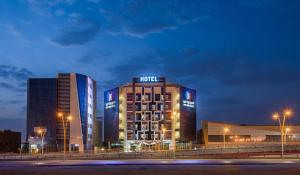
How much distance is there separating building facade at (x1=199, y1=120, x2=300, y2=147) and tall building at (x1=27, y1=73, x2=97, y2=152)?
50.3 m

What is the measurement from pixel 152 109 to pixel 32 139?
49532 mm

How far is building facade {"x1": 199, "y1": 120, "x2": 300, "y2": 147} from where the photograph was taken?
180000mm

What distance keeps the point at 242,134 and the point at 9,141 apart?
90257mm

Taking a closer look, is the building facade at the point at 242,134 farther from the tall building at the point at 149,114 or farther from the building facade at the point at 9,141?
the building facade at the point at 9,141

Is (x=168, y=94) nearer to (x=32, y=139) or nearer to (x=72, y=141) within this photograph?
(x=72, y=141)

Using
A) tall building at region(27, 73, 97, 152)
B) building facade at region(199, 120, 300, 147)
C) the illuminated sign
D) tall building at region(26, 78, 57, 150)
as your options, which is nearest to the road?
building facade at region(199, 120, 300, 147)

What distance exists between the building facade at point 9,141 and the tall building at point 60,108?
6.21m

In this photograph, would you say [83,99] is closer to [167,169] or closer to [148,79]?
[148,79]

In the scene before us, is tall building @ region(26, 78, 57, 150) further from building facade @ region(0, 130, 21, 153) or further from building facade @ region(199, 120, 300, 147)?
building facade @ region(199, 120, 300, 147)

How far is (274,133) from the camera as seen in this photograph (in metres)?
184

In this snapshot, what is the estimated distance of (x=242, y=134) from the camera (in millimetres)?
182125

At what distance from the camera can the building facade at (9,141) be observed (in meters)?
179

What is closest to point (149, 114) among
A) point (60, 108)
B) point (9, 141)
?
point (60, 108)

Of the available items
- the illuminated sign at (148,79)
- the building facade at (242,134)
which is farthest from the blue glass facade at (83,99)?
the building facade at (242,134)
